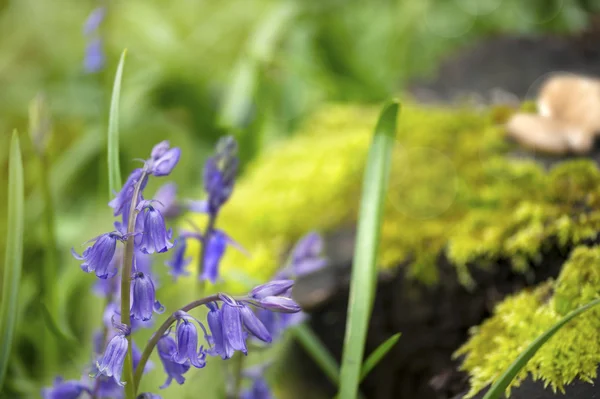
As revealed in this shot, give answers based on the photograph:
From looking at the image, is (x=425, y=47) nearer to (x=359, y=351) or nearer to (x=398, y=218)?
Result: (x=398, y=218)

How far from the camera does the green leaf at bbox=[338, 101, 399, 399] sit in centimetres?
113

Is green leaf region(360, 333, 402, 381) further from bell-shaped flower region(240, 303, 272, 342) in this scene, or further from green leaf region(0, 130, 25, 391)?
green leaf region(0, 130, 25, 391)

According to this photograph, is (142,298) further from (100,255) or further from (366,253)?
(366,253)

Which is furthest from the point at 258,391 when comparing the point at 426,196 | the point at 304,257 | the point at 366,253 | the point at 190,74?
the point at 190,74

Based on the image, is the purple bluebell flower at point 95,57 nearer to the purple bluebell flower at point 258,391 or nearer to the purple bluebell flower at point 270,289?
the purple bluebell flower at point 258,391

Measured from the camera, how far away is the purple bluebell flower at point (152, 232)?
841 millimetres

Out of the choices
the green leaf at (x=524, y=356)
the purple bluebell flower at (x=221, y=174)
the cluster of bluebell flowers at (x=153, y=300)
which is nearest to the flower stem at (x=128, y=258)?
the cluster of bluebell flowers at (x=153, y=300)

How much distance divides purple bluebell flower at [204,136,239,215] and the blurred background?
0.99 meters

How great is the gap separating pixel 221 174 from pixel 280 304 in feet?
1.15

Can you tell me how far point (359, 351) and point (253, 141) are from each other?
2.07 m

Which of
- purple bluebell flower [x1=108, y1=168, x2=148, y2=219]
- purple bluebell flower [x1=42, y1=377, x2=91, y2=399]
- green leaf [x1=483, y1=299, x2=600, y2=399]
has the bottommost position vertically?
green leaf [x1=483, y1=299, x2=600, y2=399]

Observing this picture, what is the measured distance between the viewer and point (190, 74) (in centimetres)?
332

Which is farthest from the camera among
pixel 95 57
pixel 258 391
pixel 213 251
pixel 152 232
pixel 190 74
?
pixel 190 74

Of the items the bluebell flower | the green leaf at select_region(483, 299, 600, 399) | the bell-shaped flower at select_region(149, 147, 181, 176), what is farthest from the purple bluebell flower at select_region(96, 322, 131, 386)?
the green leaf at select_region(483, 299, 600, 399)
